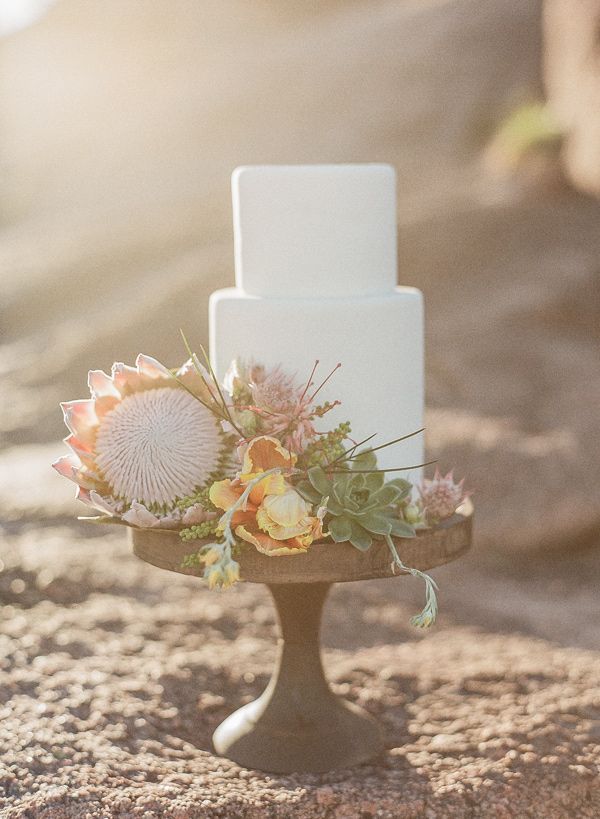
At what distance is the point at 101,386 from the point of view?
7.39 feet

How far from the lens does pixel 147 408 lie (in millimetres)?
2193

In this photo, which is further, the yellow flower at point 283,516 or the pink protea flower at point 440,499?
the pink protea flower at point 440,499

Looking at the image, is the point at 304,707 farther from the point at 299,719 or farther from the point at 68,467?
the point at 68,467

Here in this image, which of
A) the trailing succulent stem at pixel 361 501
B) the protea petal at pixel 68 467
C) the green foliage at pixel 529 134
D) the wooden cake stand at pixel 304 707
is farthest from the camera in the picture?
the green foliage at pixel 529 134

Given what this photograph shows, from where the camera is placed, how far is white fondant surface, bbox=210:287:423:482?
2.28 m

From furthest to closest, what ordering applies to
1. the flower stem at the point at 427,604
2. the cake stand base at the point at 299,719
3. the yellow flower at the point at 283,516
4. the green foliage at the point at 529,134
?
the green foliage at the point at 529,134 < the cake stand base at the point at 299,719 < the yellow flower at the point at 283,516 < the flower stem at the point at 427,604

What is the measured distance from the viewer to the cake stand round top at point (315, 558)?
2.15 meters

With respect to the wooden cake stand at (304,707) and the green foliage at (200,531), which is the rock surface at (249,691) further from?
the green foliage at (200,531)

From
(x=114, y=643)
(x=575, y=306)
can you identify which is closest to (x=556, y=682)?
(x=114, y=643)

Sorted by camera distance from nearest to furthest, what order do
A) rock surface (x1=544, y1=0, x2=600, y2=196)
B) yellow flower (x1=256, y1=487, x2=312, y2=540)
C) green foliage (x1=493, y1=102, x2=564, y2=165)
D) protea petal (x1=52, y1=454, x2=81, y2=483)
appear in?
yellow flower (x1=256, y1=487, x2=312, y2=540)
protea petal (x1=52, y1=454, x2=81, y2=483)
rock surface (x1=544, y1=0, x2=600, y2=196)
green foliage (x1=493, y1=102, x2=564, y2=165)

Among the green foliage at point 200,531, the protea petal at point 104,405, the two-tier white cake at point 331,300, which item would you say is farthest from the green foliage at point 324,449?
the protea petal at point 104,405

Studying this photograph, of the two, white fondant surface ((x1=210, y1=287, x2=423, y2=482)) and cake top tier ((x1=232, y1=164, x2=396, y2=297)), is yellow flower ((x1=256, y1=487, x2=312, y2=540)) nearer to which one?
white fondant surface ((x1=210, y1=287, x2=423, y2=482))

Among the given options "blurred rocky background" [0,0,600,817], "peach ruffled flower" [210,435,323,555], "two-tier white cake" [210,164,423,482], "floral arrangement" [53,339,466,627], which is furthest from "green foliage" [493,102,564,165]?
"peach ruffled flower" [210,435,323,555]

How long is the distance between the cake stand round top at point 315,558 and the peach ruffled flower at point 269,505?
0.07 m
